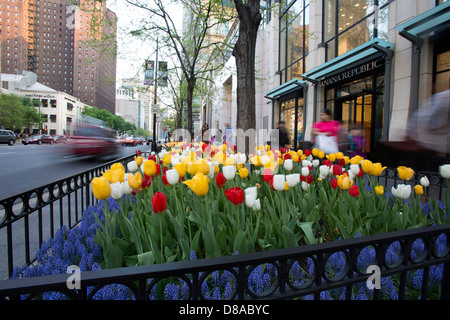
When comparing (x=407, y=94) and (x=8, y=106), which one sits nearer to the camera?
(x=407, y=94)

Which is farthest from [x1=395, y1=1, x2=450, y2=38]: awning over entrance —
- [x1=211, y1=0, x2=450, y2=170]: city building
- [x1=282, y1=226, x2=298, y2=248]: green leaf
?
[x1=282, y1=226, x2=298, y2=248]: green leaf

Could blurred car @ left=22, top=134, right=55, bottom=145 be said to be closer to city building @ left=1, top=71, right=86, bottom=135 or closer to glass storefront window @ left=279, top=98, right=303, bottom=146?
glass storefront window @ left=279, top=98, right=303, bottom=146

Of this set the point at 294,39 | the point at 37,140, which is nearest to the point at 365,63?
the point at 294,39

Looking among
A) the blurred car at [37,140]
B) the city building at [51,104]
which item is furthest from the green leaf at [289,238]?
the city building at [51,104]

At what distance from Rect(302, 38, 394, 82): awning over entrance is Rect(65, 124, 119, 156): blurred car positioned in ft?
31.1

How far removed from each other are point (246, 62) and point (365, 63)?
23.1 feet

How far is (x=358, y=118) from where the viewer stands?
11062 mm

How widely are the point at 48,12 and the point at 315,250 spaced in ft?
349

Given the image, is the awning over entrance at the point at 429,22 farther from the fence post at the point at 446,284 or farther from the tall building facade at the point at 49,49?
the tall building facade at the point at 49,49

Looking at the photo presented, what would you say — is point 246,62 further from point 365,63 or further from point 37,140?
point 37,140

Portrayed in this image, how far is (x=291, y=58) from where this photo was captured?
1619 centimetres

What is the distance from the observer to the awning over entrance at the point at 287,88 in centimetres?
1389
